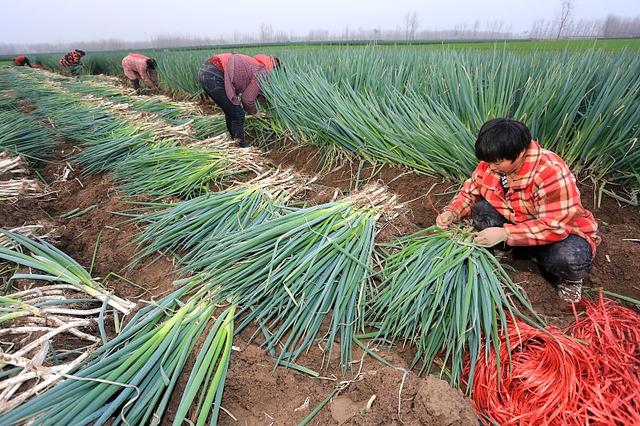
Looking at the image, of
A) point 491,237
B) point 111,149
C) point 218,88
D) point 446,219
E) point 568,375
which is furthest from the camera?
point 218,88

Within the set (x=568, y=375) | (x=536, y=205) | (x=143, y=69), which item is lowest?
(x=568, y=375)

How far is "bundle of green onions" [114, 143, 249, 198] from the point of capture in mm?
2449

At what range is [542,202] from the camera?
4.79ft

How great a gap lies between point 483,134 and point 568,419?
98cm

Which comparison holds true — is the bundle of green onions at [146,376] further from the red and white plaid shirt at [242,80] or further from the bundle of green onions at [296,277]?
the red and white plaid shirt at [242,80]

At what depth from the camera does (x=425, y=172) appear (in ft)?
7.98

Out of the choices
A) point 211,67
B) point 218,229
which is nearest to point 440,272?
point 218,229

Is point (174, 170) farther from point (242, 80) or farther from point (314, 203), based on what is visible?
point (242, 80)

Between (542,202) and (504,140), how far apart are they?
0.35 metres

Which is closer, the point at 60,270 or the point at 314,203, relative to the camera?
the point at 60,270

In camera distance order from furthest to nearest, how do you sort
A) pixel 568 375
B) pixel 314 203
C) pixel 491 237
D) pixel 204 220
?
pixel 314 203 < pixel 204 220 < pixel 491 237 < pixel 568 375

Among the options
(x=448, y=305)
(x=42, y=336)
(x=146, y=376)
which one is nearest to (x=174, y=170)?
(x=42, y=336)

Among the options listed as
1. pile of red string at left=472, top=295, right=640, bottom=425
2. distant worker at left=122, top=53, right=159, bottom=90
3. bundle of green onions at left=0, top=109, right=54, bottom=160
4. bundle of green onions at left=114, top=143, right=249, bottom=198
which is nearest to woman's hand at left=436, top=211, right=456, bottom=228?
pile of red string at left=472, top=295, right=640, bottom=425

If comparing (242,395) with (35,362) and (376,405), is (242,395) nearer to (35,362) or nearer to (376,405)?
(376,405)
